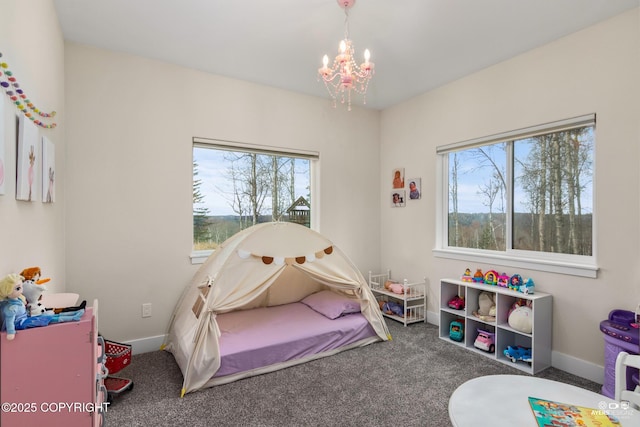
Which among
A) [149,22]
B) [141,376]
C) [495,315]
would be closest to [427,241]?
[495,315]

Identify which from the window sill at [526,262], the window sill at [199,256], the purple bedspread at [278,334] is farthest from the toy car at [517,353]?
the window sill at [199,256]

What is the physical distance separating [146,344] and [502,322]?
315 centimetres

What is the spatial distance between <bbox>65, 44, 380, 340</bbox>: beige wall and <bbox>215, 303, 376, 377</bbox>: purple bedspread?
76 centimetres

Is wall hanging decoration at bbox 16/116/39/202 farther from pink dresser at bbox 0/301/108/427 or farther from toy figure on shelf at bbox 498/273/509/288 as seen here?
toy figure on shelf at bbox 498/273/509/288

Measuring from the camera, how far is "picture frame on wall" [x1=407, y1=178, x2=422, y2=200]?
153 inches

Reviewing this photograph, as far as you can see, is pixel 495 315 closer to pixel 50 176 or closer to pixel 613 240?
pixel 613 240

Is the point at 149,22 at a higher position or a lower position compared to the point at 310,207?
higher

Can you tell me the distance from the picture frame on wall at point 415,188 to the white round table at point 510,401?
2538mm

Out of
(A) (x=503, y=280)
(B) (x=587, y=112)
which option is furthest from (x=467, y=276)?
(B) (x=587, y=112)

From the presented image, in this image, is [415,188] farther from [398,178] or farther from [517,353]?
[517,353]

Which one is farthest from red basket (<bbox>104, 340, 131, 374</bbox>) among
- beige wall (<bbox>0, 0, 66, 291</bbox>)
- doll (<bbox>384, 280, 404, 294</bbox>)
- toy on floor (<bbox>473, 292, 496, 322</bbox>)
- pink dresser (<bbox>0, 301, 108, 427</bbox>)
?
toy on floor (<bbox>473, 292, 496, 322</bbox>)

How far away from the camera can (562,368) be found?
2.66 m

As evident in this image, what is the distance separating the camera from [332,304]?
131 inches

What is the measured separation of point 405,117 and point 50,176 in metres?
3.49
